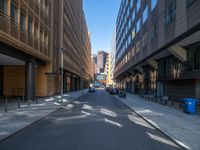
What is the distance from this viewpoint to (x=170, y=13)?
78.2ft

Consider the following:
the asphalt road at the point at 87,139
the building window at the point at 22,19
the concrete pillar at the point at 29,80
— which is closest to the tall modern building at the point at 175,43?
the asphalt road at the point at 87,139

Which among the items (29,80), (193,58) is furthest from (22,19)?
(193,58)

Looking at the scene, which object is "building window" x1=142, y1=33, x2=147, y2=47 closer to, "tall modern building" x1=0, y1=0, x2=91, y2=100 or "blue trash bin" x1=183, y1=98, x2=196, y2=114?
"tall modern building" x1=0, y1=0, x2=91, y2=100

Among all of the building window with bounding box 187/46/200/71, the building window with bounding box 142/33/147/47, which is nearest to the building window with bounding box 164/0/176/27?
the building window with bounding box 187/46/200/71

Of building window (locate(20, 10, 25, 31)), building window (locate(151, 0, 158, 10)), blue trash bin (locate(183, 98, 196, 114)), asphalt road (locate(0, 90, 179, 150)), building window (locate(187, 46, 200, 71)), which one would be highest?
building window (locate(151, 0, 158, 10))

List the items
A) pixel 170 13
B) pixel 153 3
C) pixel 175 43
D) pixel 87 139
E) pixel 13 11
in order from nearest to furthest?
pixel 87 139
pixel 13 11
pixel 175 43
pixel 170 13
pixel 153 3

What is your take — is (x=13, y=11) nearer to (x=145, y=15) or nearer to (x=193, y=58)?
(x=193, y=58)

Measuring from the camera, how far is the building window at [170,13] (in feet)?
74.0

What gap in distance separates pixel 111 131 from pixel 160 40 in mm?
18669

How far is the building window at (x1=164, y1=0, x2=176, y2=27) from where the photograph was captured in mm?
22570

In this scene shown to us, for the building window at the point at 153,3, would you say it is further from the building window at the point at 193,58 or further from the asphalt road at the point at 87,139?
the asphalt road at the point at 87,139

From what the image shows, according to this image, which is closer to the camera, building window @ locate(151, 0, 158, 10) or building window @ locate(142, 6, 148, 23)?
building window @ locate(151, 0, 158, 10)

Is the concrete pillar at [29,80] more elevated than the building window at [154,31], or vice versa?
the building window at [154,31]

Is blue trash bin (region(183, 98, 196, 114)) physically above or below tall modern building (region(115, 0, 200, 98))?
below
